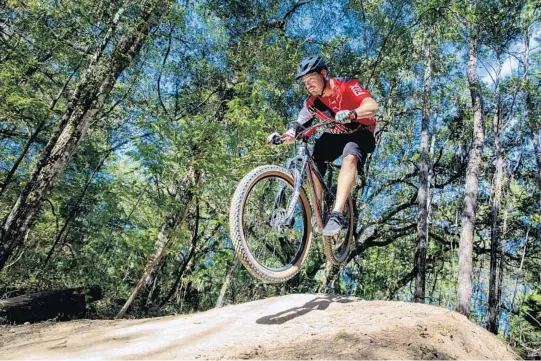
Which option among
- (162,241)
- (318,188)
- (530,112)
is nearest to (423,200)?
(530,112)

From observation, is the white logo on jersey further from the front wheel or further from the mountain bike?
the front wheel

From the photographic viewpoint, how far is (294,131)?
3934 mm

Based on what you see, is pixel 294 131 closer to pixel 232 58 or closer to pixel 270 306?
pixel 270 306

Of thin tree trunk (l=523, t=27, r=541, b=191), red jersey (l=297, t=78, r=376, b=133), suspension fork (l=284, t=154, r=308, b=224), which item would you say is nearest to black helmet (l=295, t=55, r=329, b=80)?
red jersey (l=297, t=78, r=376, b=133)

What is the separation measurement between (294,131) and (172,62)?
10.7 metres

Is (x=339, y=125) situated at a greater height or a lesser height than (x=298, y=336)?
greater

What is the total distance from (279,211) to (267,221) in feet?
0.95

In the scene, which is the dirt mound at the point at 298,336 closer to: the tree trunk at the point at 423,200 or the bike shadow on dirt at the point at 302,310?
the bike shadow on dirt at the point at 302,310

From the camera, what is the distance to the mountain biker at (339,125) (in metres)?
3.72

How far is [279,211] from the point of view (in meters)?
3.59

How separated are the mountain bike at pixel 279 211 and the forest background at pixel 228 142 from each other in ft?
9.93

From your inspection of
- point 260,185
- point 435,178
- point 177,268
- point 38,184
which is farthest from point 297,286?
point 260,185

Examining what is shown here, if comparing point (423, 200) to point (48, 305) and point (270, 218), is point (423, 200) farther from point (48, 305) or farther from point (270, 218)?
point (48, 305)

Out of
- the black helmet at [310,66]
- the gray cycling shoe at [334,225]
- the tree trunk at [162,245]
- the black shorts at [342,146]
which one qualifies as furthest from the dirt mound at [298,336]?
the black helmet at [310,66]
